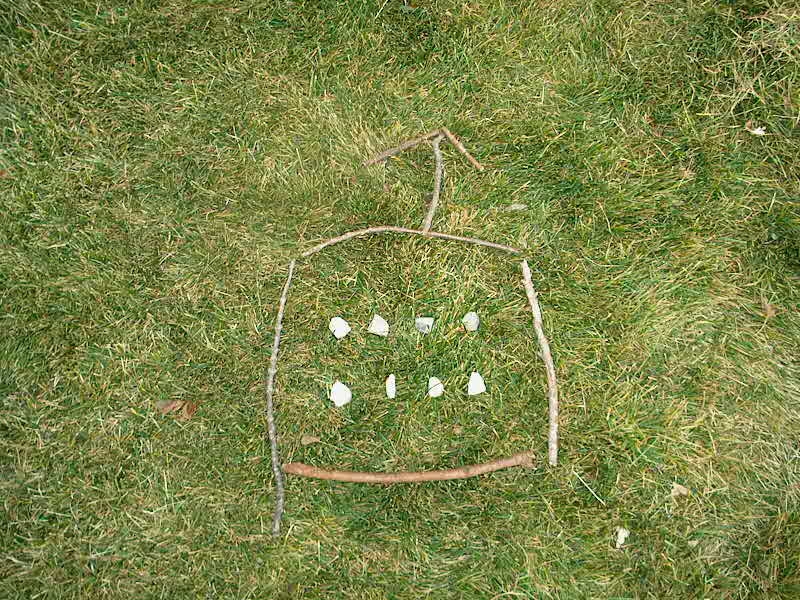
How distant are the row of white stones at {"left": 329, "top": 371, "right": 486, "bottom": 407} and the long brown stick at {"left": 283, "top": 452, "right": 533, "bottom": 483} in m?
0.28

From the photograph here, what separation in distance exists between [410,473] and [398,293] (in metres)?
0.75

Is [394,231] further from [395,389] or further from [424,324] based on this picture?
[395,389]

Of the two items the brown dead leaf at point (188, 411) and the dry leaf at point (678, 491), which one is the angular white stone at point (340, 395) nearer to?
the brown dead leaf at point (188, 411)

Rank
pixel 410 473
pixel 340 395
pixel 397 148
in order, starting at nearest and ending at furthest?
pixel 410 473 → pixel 340 395 → pixel 397 148

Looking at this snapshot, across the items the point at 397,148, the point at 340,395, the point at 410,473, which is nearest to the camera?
the point at 410,473

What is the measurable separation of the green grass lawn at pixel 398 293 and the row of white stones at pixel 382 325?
4 centimetres

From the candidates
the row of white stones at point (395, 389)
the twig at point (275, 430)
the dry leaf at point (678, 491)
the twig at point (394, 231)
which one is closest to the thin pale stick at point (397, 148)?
the twig at point (394, 231)

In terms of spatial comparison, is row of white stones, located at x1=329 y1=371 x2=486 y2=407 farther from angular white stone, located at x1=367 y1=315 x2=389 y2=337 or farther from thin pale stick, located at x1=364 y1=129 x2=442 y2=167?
thin pale stick, located at x1=364 y1=129 x2=442 y2=167

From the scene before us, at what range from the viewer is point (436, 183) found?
7.25ft

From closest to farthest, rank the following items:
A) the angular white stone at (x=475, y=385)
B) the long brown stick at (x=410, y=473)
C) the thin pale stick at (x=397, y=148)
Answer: the long brown stick at (x=410, y=473)
the angular white stone at (x=475, y=385)
the thin pale stick at (x=397, y=148)

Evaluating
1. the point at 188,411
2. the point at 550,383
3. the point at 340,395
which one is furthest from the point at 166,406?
the point at 550,383

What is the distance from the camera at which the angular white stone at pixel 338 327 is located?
214 centimetres

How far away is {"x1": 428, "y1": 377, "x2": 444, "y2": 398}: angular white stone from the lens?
6.96ft

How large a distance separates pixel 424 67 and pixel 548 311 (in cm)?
123
